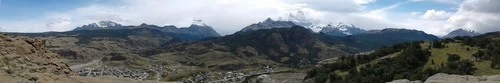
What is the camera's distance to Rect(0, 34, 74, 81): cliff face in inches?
1231

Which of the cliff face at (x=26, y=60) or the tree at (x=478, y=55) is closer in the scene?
the cliff face at (x=26, y=60)

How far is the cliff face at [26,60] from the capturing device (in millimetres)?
31258

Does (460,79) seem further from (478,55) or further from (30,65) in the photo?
(478,55)

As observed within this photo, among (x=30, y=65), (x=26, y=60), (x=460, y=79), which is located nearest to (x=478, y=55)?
(x=460, y=79)

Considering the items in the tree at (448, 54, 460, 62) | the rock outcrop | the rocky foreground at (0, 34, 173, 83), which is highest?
the rocky foreground at (0, 34, 173, 83)

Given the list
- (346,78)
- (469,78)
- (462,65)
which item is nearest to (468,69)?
(462,65)

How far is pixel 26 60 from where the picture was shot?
34375 mm

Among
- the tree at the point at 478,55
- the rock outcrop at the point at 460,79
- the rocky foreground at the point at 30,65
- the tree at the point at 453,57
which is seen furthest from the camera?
the tree at the point at 453,57

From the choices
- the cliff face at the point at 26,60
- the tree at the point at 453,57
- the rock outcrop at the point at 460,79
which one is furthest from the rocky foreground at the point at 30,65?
the tree at the point at 453,57

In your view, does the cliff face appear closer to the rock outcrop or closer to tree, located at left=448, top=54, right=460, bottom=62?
the rock outcrop

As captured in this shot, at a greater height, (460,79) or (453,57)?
(460,79)

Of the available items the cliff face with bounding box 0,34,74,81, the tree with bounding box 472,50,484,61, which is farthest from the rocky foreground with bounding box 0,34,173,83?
the tree with bounding box 472,50,484,61

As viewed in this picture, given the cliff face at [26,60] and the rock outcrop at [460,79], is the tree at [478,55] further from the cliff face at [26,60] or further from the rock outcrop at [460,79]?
the cliff face at [26,60]

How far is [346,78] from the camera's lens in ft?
646
